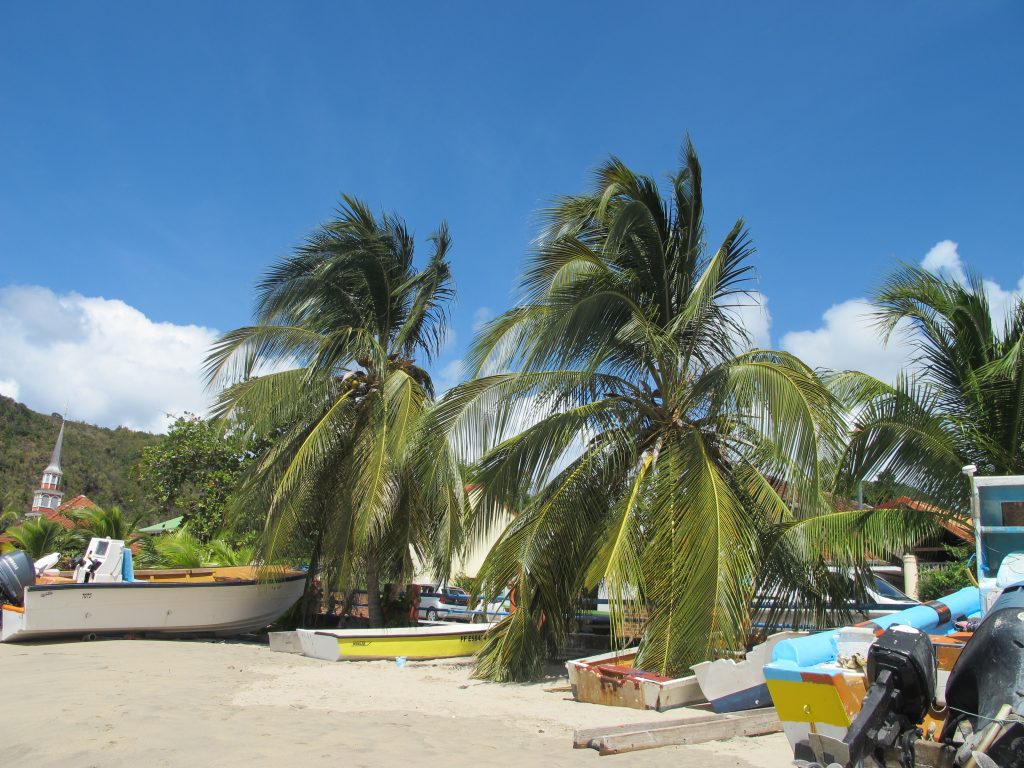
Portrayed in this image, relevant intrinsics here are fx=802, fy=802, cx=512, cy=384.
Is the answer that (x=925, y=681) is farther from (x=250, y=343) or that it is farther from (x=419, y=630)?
(x=250, y=343)

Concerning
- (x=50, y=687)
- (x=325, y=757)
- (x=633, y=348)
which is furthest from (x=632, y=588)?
(x=50, y=687)

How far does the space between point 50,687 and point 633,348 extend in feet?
28.0

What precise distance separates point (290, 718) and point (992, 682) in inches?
251

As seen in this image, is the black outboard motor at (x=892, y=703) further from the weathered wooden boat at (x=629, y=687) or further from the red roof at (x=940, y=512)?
the red roof at (x=940, y=512)

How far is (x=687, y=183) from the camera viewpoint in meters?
11.9

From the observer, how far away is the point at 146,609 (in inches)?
585

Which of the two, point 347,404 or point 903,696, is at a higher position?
point 347,404

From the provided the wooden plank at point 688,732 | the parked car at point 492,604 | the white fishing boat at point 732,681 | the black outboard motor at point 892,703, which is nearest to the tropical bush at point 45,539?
the parked car at point 492,604

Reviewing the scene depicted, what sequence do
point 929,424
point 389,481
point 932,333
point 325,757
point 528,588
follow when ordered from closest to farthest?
1. point 325,757
2. point 929,424
3. point 932,333
4. point 528,588
5. point 389,481

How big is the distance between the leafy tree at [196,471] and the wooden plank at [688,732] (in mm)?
19535

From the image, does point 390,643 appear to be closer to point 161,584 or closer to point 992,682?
point 161,584

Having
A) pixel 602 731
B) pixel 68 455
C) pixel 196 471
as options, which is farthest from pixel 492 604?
pixel 68 455

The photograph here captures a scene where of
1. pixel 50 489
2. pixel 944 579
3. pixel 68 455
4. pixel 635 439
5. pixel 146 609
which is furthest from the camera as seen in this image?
pixel 68 455

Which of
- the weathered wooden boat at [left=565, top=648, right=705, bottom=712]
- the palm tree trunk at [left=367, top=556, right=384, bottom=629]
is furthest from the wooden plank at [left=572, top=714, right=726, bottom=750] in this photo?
the palm tree trunk at [left=367, top=556, right=384, bottom=629]
